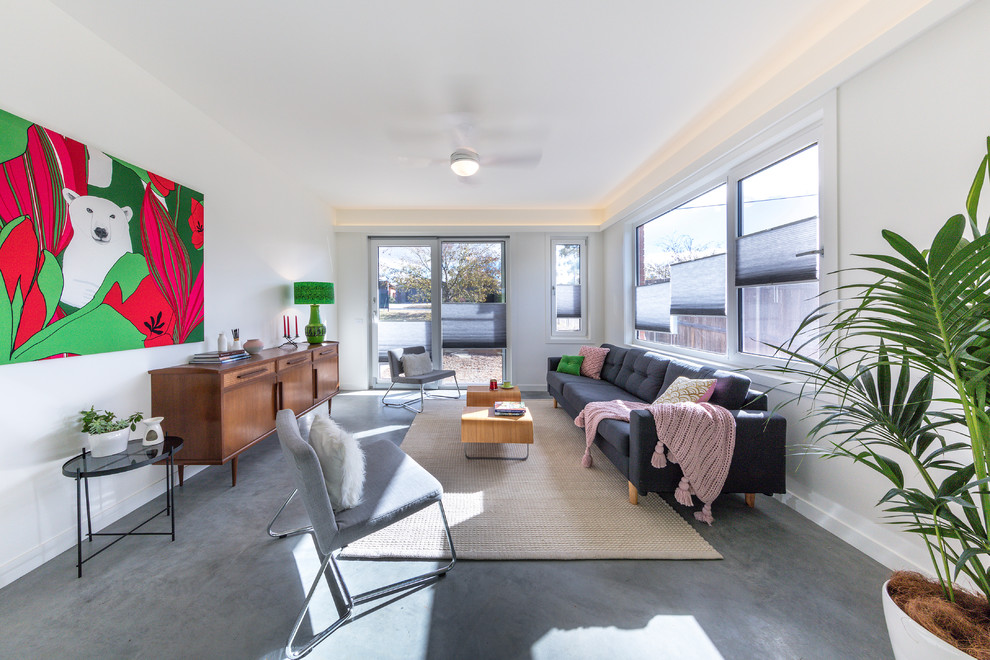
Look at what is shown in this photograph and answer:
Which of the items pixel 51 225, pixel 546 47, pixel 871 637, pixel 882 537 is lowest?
pixel 871 637

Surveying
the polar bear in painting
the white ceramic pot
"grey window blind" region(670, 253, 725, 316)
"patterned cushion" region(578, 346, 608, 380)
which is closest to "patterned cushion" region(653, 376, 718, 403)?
"grey window blind" region(670, 253, 725, 316)

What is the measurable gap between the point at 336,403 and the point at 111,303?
3.20m

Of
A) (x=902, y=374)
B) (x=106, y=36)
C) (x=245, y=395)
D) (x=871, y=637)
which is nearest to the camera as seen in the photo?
(x=902, y=374)

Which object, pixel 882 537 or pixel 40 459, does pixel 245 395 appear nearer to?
pixel 40 459

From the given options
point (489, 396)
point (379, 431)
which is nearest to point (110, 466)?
point (379, 431)

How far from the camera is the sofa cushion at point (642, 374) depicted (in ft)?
12.1

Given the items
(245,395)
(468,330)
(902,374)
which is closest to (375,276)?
(468,330)

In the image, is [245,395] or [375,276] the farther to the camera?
[375,276]

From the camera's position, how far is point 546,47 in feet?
7.76

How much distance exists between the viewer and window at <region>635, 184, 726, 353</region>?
141 inches

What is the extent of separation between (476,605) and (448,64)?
307 centimetres

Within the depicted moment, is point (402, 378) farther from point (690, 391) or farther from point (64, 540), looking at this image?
point (690, 391)

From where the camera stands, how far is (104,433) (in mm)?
2031

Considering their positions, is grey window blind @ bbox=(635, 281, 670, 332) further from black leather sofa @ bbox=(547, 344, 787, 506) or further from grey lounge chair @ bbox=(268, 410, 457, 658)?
grey lounge chair @ bbox=(268, 410, 457, 658)
